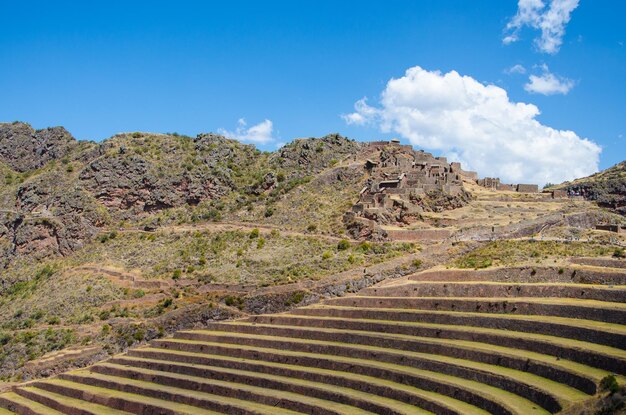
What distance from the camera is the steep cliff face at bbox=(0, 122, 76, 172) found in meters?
77.0

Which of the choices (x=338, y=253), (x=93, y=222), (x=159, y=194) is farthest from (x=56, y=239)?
(x=338, y=253)

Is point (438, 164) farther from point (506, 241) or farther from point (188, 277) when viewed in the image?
point (188, 277)

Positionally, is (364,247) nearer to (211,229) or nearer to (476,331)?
(211,229)

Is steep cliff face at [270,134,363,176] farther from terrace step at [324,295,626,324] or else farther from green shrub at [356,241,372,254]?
terrace step at [324,295,626,324]

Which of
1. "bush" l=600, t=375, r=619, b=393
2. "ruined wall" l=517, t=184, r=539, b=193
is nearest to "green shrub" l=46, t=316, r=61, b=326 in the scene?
"bush" l=600, t=375, r=619, b=393

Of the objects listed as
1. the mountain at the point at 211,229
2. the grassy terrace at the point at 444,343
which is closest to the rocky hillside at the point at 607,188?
the mountain at the point at 211,229

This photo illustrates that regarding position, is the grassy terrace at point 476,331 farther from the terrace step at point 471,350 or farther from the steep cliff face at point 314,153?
the steep cliff face at point 314,153

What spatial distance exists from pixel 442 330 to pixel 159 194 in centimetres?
4216

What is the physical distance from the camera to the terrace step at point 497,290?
27562 millimetres

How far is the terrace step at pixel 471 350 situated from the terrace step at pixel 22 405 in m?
11.5

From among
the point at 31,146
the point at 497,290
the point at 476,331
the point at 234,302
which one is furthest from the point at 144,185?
the point at 476,331

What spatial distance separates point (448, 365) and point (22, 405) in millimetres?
→ 24319

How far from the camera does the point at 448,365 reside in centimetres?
2625

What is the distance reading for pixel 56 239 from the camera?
60.3 m
